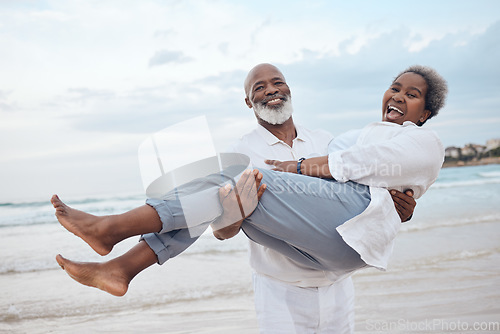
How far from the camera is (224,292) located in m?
4.89

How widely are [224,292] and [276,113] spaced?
2.75 metres

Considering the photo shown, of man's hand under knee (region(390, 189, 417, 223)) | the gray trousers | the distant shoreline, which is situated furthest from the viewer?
the distant shoreline

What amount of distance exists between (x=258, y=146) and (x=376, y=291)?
9.28ft

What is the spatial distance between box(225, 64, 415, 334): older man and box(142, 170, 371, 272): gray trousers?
14.5 inches

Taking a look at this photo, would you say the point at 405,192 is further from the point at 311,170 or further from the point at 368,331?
the point at 368,331

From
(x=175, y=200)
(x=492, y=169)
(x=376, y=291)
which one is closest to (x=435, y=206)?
(x=376, y=291)

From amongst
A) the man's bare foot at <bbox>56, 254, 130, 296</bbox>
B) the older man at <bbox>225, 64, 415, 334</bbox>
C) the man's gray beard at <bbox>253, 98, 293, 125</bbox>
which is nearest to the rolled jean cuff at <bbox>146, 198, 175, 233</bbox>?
the man's bare foot at <bbox>56, 254, 130, 296</bbox>

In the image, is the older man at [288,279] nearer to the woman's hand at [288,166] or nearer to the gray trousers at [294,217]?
the woman's hand at [288,166]

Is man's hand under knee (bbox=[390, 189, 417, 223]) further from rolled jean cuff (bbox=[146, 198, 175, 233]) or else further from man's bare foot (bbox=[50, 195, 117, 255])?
man's bare foot (bbox=[50, 195, 117, 255])

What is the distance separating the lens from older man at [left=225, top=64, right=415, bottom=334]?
94.3 inches

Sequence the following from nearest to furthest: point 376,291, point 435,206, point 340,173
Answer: point 340,173 → point 376,291 → point 435,206

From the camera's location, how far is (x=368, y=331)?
3.83 metres

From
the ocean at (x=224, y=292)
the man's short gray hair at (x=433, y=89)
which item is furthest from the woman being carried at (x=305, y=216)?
the ocean at (x=224, y=292)

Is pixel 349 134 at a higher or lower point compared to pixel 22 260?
higher
